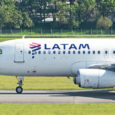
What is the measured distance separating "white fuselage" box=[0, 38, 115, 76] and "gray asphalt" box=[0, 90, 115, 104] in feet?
5.30

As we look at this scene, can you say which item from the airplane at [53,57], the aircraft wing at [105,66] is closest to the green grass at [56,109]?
the aircraft wing at [105,66]

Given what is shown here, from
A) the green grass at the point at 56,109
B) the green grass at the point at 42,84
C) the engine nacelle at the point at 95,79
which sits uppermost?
the engine nacelle at the point at 95,79

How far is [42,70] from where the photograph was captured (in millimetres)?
38281

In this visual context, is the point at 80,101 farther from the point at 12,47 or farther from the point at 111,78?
the point at 12,47

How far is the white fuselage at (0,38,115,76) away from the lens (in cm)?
3800

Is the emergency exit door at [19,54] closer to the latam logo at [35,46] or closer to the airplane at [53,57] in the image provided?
the airplane at [53,57]

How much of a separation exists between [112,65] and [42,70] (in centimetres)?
524

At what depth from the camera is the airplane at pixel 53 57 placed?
38.0 meters

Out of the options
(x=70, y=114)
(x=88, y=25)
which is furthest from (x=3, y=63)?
(x=88, y=25)

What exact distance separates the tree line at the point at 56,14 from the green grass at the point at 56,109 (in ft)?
276

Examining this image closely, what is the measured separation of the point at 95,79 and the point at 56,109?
6512 millimetres

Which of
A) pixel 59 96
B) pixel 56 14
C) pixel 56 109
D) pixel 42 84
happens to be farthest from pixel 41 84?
pixel 56 14

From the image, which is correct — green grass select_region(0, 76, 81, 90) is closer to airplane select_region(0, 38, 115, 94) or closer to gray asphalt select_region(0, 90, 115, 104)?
gray asphalt select_region(0, 90, 115, 104)

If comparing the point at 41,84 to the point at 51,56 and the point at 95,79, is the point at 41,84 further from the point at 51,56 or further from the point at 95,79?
the point at 95,79
